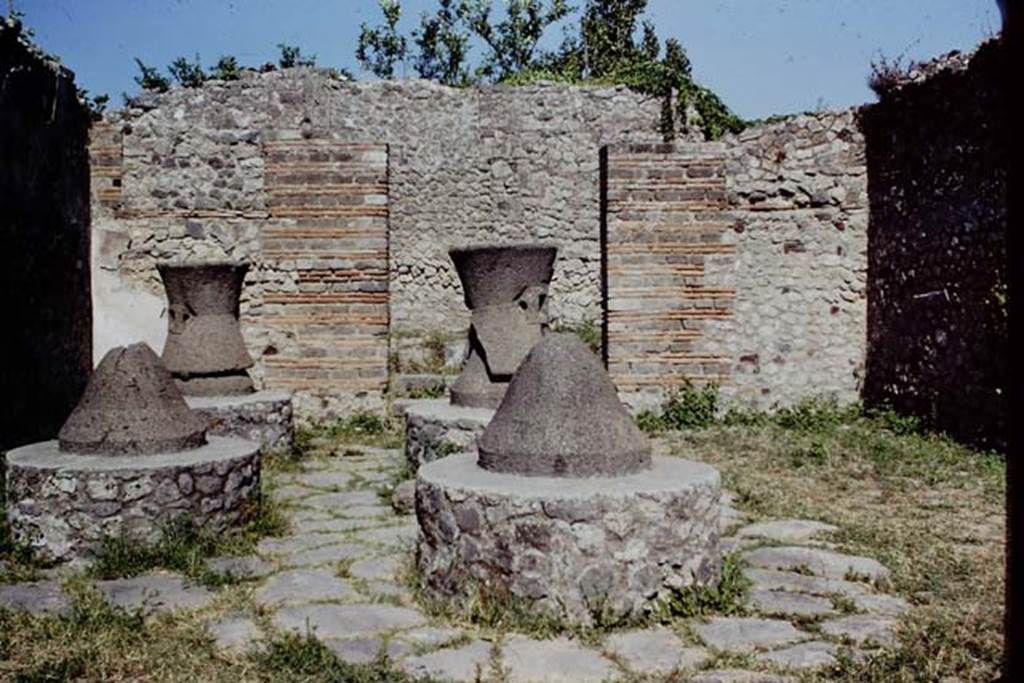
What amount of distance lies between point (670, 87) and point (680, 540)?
974 cm

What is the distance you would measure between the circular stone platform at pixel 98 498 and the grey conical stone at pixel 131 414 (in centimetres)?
11

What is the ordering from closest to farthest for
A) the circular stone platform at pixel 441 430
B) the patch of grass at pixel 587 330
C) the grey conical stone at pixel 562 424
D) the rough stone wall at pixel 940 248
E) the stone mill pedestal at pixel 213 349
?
the grey conical stone at pixel 562 424, the circular stone platform at pixel 441 430, the rough stone wall at pixel 940 248, the stone mill pedestal at pixel 213 349, the patch of grass at pixel 587 330

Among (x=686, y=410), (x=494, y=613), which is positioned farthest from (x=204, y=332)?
(x=494, y=613)

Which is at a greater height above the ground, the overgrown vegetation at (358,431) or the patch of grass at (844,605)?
the overgrown vegetation at (358,431)

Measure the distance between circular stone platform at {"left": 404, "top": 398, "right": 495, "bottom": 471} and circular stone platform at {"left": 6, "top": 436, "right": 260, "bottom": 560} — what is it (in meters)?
2.18

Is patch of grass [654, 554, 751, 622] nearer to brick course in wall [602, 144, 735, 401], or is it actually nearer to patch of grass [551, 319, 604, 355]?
brick course in wall [602, 144, 735, 401]

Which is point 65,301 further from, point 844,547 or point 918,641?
point 918,641

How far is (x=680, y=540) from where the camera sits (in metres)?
4.16

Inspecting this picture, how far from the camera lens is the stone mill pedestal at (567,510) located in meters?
4.03

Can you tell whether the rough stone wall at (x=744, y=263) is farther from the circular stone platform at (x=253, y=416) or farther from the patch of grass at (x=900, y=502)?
the circular stone platform at (x=253, y=416)

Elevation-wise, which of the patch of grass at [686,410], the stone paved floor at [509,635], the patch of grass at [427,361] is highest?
the patch of grass at [427,361]

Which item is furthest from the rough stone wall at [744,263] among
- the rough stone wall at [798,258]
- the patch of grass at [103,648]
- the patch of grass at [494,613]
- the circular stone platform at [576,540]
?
the patch of grass at [103,648]

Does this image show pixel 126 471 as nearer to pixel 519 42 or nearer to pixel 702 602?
pixel 702 602

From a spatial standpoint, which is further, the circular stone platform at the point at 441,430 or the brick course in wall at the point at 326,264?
the brick course in wall at the point at 326,264
